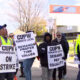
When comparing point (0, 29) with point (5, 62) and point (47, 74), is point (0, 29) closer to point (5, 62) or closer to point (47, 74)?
point (5, 62)

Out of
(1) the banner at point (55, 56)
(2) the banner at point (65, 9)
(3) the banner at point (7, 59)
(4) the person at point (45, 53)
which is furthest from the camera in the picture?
(2) the banner at point (65, 9)

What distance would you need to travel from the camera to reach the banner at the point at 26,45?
22.0 ft

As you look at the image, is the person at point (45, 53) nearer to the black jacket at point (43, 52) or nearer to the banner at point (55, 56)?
the black jacket at point (43, 52)

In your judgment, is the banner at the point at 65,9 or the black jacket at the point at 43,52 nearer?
the black jacket at the point at 43,52

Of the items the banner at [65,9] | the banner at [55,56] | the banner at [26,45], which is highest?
the banner at [65,9]

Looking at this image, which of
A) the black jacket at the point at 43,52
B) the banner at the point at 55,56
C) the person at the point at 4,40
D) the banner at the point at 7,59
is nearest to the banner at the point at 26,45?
the black jacket at the point at 43,52

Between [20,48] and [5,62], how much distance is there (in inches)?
45.2

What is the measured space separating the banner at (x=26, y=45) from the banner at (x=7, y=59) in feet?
2.77

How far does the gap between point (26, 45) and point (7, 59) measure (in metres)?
1.34

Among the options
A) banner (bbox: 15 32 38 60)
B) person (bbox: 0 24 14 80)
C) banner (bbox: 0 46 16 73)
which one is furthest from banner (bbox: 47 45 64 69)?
person (bbox: 0 24 14 80)

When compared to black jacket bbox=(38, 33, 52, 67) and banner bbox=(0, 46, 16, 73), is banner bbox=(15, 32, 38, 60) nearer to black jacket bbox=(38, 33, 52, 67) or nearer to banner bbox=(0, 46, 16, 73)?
black jacket bbox=(38, 33, 52, 67)

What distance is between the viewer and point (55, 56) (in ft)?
23.0

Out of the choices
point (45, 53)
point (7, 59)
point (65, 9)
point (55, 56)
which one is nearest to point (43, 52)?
point (45, 53)

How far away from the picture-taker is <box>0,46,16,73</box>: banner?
559 centimetres
